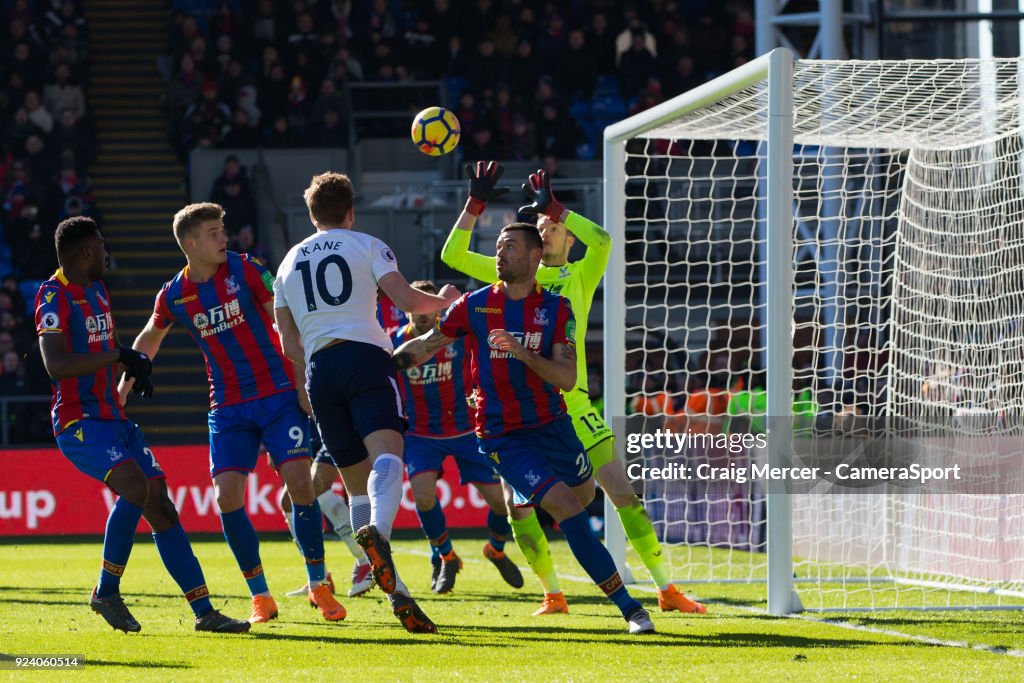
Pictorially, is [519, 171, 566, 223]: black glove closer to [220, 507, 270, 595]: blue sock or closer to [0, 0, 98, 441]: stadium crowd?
[220, 507, 270, 595]: blue sock

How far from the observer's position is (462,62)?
21000 millimetres

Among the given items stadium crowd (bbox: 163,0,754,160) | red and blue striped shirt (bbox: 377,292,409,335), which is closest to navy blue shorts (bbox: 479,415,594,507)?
red and blue striped shirt (bbox: 377,292,409,335)

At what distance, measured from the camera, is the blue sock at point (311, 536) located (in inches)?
292

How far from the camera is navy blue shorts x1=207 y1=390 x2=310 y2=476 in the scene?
7164 mm

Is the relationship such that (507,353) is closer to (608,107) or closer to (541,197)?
(541,197)

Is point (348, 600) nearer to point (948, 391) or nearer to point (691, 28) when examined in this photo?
point (948, 391)

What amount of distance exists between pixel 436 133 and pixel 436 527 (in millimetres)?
2671

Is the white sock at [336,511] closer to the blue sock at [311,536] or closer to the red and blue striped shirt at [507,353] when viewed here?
the blue sock at [311,536]

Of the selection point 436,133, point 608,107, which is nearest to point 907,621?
point 436,133

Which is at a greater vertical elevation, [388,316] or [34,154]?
[34,154]

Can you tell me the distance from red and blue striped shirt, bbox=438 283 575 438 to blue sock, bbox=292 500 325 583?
1.14 m

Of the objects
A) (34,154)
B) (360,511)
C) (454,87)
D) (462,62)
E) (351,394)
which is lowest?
(360,511)

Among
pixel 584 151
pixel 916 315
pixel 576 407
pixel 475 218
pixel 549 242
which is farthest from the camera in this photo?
pixel 584 151

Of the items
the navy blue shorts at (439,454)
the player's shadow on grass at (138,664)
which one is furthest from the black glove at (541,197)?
the player's shadow on grass at (138,664)
